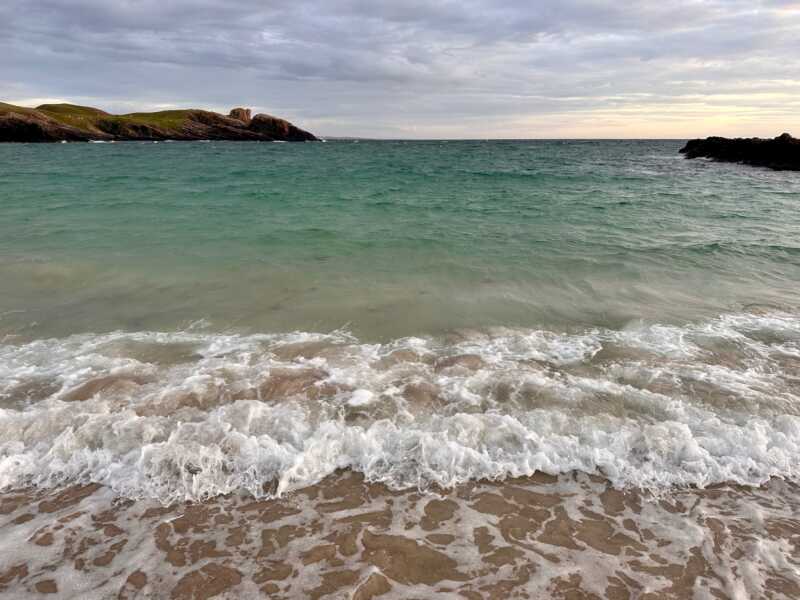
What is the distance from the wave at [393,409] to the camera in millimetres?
4637

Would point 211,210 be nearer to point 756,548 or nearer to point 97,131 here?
point 756,548

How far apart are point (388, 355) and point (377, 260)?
5.53m

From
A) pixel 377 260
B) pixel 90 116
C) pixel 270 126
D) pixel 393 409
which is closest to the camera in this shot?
pixel 393 409

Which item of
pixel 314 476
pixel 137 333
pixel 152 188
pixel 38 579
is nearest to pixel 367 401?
pixel 314 476

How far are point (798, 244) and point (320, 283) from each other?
49.0 feet

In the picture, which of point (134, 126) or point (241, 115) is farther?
point (241, 115)

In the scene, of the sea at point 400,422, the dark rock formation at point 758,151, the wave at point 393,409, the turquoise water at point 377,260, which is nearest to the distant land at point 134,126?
Result: the turquoise water at point 377,260

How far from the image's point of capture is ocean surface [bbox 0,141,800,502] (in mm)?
4766

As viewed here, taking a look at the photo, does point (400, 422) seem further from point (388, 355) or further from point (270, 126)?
point (270, 126)

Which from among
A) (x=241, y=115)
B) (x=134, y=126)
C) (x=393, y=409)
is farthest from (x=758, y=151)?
(x=241, y=115)

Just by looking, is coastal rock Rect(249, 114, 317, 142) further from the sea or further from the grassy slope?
the sea

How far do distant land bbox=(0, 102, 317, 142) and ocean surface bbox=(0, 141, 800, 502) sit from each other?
356 ft

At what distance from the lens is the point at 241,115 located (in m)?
161

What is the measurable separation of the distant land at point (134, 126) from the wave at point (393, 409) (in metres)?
121
